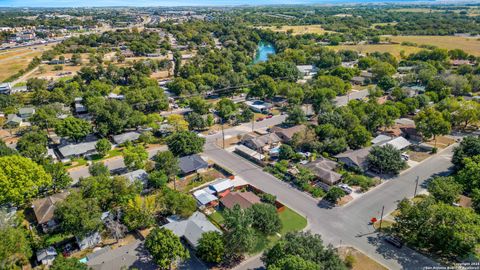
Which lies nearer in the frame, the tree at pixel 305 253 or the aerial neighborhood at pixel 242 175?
the tree at pixel 305 253

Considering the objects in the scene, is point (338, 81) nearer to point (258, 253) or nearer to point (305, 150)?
point (305, 150)

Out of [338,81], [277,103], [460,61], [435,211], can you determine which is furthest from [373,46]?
[435,211]

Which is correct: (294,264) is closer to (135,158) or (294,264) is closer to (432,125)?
(135,158)

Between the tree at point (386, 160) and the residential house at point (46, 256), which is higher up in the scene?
the tree at point (386, 160)

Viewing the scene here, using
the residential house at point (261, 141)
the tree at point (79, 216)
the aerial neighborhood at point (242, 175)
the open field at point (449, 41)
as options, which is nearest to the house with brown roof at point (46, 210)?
the aerial neighborhood at point (242, 175)

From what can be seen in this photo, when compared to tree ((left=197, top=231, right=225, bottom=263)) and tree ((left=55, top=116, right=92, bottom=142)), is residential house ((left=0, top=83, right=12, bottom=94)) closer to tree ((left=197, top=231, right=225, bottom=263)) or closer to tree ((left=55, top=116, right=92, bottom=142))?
tree ((left=55, top=116, right=92, bottom=142))

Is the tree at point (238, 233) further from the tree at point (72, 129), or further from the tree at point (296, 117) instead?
the tree at point (72, 129)

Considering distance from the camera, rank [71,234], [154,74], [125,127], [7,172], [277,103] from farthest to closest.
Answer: [154,74]
[277,103]
[125,127]
[7,172]
[71,234]
